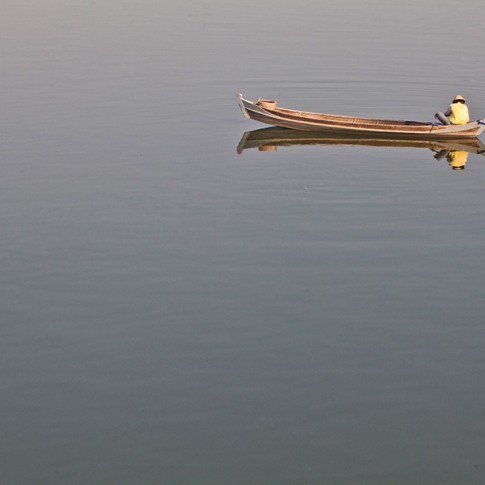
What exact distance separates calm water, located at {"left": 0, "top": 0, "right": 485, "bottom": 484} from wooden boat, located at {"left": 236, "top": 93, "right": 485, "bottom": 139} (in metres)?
0.83

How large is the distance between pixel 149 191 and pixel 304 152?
6.20 meters

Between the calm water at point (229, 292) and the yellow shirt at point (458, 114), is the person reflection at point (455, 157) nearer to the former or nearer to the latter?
the calm water at point (229, 292)

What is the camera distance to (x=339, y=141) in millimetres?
30438

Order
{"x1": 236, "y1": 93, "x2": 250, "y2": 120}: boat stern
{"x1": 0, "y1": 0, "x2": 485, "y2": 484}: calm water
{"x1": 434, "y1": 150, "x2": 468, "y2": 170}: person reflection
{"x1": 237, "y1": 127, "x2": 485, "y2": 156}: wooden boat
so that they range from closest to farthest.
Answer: {"x1": 0, "y1": 0, "x2": 485, "y2": 484}: calm water < {"x1": 434, "y1": 150, "x2": 468, "y2": 170}: person reflection < {"x1": 237, "y1": 127, "x2": 485, "y2": 156}: wooden boat < {"x1": 236, "y1": 93, "x2": 250, "y2": 120}: boat stern

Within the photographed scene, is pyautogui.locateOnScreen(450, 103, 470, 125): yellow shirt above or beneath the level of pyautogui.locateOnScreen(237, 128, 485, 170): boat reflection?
above

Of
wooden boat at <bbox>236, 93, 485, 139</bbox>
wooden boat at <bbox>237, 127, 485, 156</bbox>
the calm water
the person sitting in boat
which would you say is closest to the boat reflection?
wooden boat at <bbox>237, 127, 485, 156</bbox>

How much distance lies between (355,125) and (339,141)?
71 centimetres

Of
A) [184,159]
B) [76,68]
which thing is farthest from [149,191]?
[76,68]

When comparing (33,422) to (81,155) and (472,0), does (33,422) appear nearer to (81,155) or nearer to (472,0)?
(81,155)

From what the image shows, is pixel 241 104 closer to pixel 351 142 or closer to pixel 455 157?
pixel 351 142

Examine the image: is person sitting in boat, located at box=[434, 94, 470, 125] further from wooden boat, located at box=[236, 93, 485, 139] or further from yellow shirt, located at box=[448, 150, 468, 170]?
yellow shirt, located at box=[448, 150, 468, 170]

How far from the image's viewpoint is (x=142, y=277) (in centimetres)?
1962

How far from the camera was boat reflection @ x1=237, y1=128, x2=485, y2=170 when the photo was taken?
99.0 feet

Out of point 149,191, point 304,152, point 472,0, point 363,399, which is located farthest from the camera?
point 472,0
